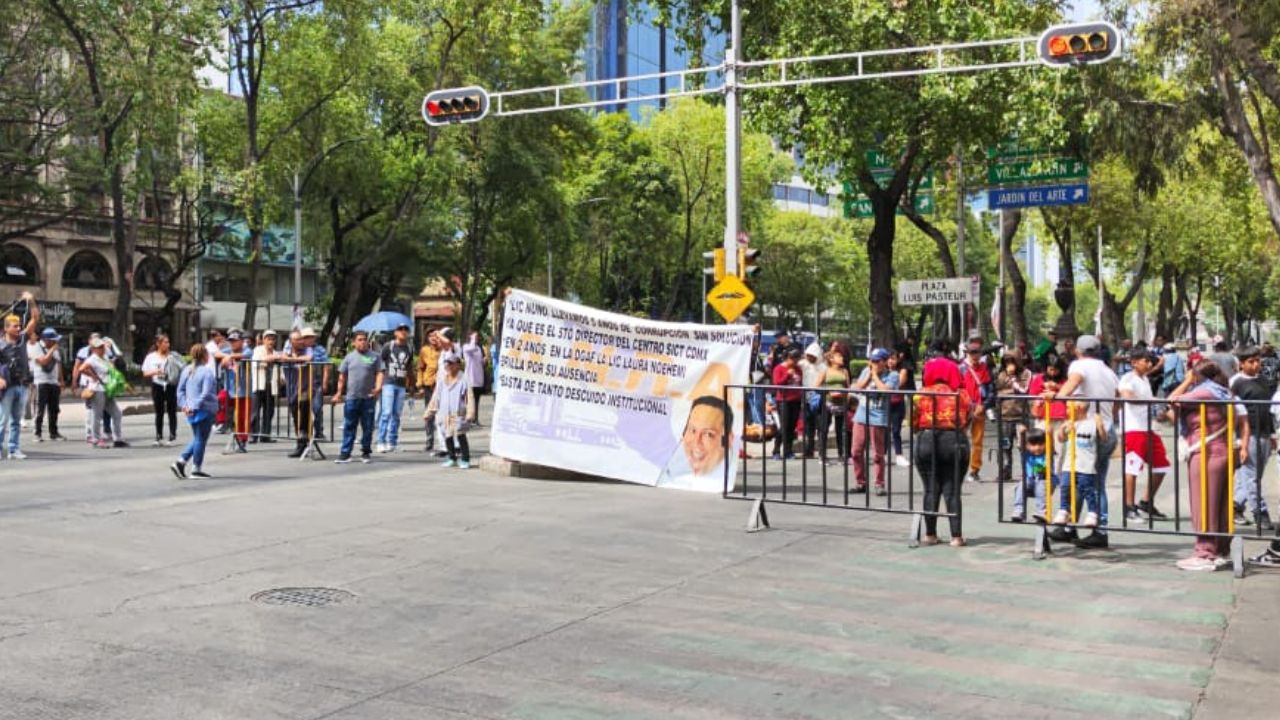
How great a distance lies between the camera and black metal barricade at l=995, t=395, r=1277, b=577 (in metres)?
8.64

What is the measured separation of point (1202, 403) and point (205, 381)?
1007cm

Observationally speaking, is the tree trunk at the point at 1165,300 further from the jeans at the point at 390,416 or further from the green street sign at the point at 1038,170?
the jeans at the point at 390,416

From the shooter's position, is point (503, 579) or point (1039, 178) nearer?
point (503, 579)

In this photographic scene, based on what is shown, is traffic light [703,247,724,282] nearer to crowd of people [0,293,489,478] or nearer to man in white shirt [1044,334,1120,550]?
crowd of people [0,293,489,478]

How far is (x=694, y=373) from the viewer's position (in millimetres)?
11914

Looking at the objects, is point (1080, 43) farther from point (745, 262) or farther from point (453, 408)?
point (453, 408)

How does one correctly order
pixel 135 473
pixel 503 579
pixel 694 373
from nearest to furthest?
pixel 503 579
pixel 694 373
pixel 135 473

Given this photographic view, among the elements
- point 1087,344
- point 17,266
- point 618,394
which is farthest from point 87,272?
point 1087,344

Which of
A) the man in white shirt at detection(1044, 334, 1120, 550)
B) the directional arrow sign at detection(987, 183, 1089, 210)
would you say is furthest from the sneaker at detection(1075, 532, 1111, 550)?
the directional arrow sign at detection(987, 183, 1089, 210)

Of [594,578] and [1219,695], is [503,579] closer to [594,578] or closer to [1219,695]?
[594,578]

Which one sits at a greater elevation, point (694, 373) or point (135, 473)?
point (694, 373)

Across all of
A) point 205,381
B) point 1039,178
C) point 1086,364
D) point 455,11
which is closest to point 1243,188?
point 1039,178

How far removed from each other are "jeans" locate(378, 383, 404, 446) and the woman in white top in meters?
3.76

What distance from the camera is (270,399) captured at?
1723cm
